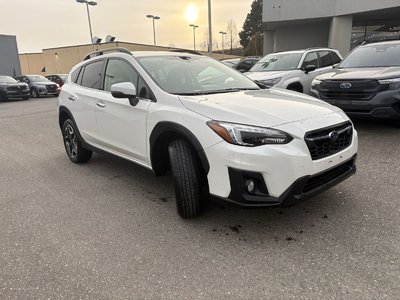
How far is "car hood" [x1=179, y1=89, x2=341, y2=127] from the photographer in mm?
2967

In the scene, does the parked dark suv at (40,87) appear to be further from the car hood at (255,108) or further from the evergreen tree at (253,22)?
the evergreen tree at (253,22)

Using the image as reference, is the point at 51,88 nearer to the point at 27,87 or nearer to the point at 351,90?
the point at 27,87

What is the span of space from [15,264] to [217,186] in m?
1.78

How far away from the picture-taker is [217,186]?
297cm

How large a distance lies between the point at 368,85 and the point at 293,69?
2581mm

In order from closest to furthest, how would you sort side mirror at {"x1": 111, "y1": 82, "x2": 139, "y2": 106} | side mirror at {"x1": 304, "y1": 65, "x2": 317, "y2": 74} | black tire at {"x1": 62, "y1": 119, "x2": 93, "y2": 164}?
side mirror at {"x1": 111, "y1": 82, "x2": 139, "y2": 106} → black tire at {"x1": 62, "y1": 119, "x2": 93, "y2": 164} → side mirror at {"x1": 304, "y1": 65, "x2": 317, "y2": 74}

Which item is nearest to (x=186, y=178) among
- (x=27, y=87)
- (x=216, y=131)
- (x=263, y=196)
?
(x=216, y=131)

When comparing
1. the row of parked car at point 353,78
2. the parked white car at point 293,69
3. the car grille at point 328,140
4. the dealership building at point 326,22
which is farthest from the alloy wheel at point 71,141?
the dealership building at point 326,22

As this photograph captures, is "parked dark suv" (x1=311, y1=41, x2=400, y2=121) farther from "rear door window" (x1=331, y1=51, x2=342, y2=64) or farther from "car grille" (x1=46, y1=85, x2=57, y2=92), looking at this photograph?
"car grille" (x1=46, y1=85, x2=57, y2=92)

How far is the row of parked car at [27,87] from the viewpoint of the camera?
2069 centimetres

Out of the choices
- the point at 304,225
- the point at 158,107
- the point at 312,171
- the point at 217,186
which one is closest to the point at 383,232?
the point at 304,225

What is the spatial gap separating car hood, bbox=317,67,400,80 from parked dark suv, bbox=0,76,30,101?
19452 mm

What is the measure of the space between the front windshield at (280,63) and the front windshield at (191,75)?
450 cm

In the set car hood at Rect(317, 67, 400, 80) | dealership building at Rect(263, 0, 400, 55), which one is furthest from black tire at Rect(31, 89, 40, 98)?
car hood at Rect(317, 67, 400, 80)
